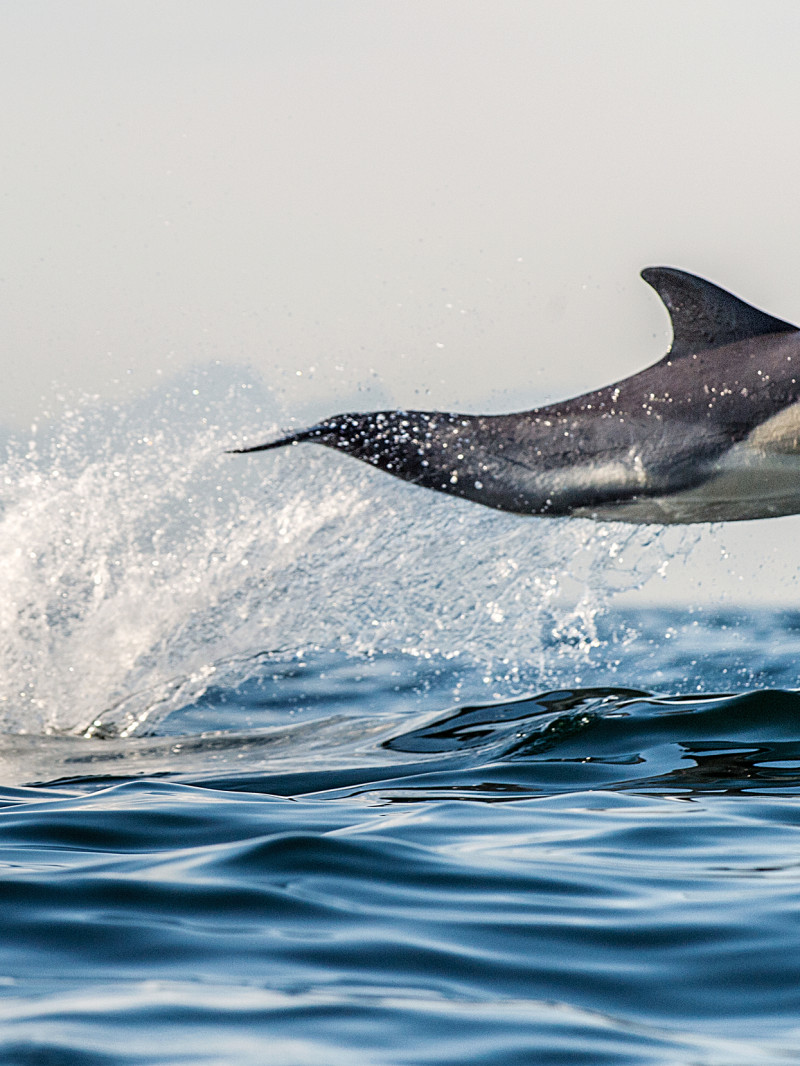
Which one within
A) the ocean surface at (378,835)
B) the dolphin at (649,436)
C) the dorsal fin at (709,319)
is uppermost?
the dorsal fin at (709,319)

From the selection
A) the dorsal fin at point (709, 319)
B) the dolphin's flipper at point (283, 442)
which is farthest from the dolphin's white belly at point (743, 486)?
the dolphin's flipper at point (283, 442)

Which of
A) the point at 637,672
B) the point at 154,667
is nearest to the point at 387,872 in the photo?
the point at 154,667

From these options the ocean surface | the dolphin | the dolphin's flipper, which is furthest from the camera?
the dolphin

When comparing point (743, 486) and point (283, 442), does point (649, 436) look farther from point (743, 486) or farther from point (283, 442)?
point (283, 442)

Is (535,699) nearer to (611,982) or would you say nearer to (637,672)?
(637,672)

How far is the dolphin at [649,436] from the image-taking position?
8.50 meters

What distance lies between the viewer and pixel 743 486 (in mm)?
8703

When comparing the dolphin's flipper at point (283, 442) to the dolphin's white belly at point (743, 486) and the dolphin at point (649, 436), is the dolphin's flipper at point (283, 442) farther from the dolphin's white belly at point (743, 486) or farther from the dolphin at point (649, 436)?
the dolphin's white belly at point (743, 486)

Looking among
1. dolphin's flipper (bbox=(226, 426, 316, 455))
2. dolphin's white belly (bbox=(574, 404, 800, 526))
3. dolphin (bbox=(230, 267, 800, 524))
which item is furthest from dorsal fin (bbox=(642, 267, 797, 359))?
dolphin's flipper (bbox=(226, 426, 316, 455))

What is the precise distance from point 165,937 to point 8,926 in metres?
0.56

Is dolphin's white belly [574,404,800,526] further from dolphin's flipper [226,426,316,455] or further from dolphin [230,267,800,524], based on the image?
dolphin's flipper [226,426,316,455]

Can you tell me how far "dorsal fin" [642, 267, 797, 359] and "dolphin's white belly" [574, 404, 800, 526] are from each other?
1.91 ft

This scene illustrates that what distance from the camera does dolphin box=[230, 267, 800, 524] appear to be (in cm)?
850

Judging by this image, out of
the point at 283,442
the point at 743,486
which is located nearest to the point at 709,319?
the point at 743,486
